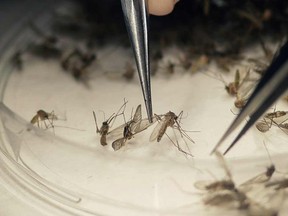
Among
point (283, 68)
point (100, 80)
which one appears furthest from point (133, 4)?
point (100, 80)

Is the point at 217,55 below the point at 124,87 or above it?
above

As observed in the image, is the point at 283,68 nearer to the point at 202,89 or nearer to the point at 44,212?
the point at 44,212

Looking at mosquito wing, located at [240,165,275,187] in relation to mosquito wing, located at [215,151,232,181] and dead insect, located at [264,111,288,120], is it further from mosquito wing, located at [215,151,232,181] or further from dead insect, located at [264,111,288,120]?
dead insect, located at [264,111,288,120]

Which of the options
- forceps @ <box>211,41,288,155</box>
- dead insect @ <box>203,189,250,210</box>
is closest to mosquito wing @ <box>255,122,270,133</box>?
dead insect @ <box>203,189,250,210</box>

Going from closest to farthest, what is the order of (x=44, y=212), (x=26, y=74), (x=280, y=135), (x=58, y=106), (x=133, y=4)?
1. (x=133, y=4)
2. (x=44, y=212)
3. (x=280, y=135)
4. (x=58, y=106)
5. (x=26, y=74)

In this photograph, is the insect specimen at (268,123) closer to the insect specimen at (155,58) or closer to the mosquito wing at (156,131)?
the mosquito wing at (156,131)

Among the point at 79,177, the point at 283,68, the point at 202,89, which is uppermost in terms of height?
the point at 202,89

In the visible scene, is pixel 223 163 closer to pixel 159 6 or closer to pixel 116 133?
pixel 116 133
